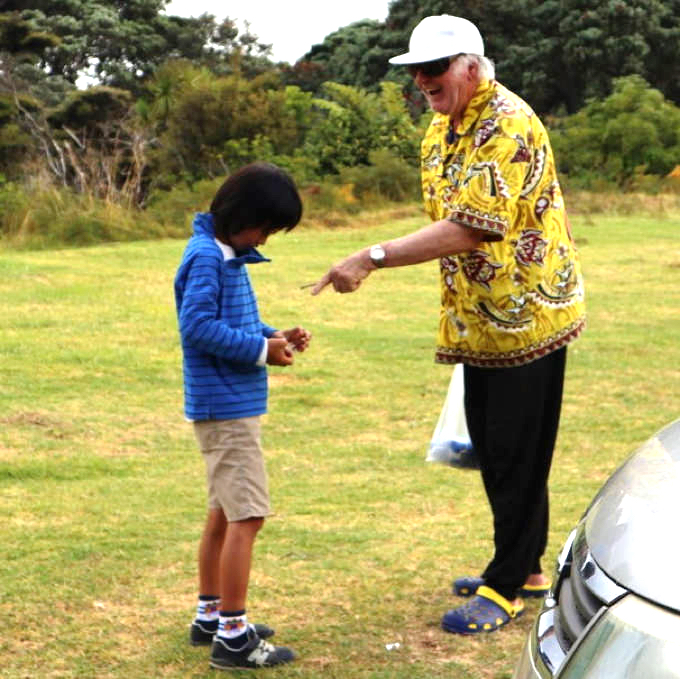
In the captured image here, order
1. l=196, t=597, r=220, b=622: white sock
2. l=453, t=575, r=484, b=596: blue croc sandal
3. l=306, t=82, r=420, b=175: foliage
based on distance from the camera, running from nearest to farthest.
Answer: l=196, t=597, r=220, b=622: white sock
l=453, t=575, r=484, b=596: blue croc sandal
l=306, t=82, r=420, b=175: foliage

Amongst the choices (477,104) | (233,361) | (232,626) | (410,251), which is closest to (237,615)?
(232,626)

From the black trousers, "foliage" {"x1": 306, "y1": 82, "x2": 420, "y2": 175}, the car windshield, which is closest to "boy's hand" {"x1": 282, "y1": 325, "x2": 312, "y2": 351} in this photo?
the black trousers

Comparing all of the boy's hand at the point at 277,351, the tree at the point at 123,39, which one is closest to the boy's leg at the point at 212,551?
the boy's hand at the point at 277,351

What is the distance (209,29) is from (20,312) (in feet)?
91.4

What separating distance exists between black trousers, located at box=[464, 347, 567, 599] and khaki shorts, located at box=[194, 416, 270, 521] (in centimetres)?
80

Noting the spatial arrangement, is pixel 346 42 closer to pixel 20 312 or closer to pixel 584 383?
pixel 20 312

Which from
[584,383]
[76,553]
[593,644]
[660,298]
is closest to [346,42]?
[660,298]

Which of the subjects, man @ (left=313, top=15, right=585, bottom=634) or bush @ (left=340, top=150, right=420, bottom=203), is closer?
man @ (left=313, top=15, right=585, bottom=634)

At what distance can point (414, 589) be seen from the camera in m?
4.91

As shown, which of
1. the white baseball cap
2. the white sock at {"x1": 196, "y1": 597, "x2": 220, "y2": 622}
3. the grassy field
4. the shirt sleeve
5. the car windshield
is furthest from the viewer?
the grassy field

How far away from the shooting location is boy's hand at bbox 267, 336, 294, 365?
158 inches

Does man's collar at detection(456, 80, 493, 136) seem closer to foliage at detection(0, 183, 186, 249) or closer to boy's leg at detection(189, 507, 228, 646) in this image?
boy's leg at detection(189, 507, 228, 646)

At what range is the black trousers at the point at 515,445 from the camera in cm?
438

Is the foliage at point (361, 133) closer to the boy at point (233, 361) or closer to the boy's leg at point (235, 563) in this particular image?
the boy at point (233, 361)
